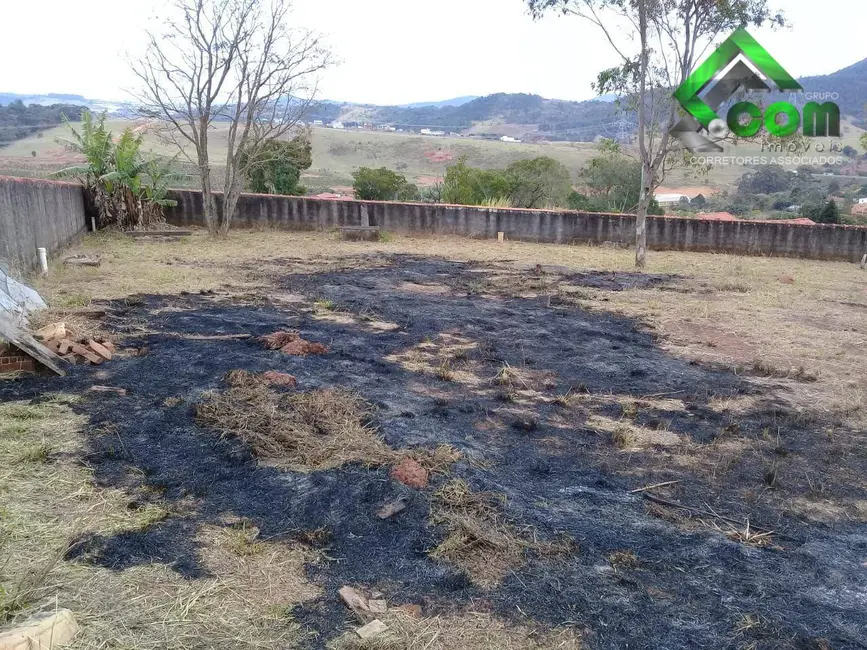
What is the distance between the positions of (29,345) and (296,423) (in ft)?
8.96

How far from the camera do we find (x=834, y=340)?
8.45 meters

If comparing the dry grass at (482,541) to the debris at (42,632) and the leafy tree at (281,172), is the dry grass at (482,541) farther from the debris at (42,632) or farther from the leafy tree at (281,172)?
the leafy tree at (281,172)

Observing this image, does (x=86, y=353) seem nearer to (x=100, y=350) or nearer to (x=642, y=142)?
(x=100, y=350)

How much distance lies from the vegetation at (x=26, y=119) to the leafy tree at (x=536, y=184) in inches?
1506

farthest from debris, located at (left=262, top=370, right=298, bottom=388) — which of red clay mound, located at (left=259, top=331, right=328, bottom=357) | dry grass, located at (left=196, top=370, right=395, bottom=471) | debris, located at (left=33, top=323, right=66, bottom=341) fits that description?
debris, located at (left=33, top=323, right=66, bottom=341)

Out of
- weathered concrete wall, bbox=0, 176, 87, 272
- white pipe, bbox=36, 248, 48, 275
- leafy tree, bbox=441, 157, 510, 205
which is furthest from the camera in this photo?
leafy tree, bbox=441, 157, 510, 205

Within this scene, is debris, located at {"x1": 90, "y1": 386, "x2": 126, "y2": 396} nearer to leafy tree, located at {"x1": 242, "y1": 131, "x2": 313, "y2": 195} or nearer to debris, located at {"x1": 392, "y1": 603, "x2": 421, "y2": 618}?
debris, located at {"x1": 392, "y1": 603, "x2": 421, "y2": 618}

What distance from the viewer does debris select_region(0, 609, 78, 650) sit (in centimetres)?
240

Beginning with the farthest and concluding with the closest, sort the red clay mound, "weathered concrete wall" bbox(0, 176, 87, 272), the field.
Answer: the field < "weathered concrete wall" bbox(0, 176, 87, 272) < the red clay mound

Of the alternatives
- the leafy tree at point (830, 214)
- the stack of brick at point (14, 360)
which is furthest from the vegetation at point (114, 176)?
the leafy tree at point (830, 214)

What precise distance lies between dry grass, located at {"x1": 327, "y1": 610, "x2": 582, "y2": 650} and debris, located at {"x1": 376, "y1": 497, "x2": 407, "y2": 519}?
81 cm

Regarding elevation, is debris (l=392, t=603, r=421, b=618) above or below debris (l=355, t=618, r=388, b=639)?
below

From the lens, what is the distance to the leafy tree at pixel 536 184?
963 inches

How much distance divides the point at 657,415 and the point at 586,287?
628 cm
